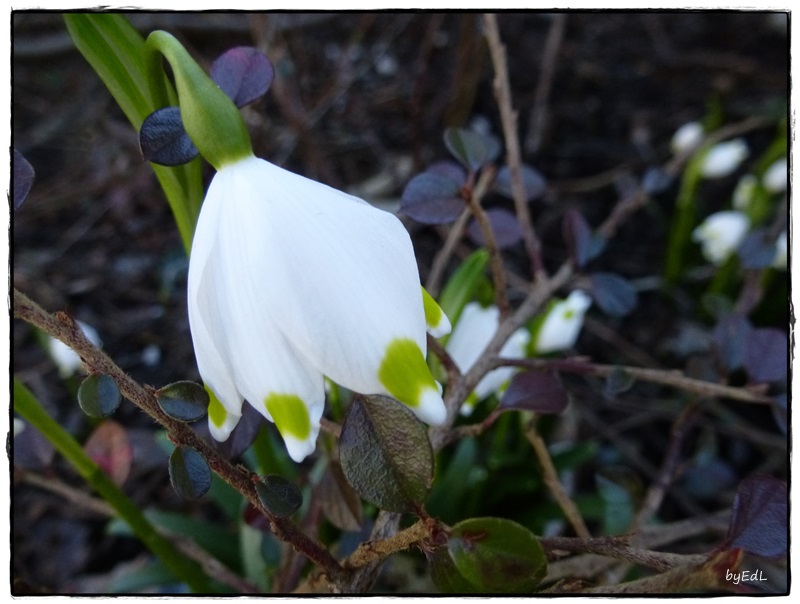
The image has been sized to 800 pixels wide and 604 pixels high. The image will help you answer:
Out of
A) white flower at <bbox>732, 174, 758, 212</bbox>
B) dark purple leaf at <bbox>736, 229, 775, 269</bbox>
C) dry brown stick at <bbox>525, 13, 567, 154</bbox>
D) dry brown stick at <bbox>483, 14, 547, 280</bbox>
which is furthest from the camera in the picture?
dry brown stick at <bbox>525, 13, 567, 154</bbox>

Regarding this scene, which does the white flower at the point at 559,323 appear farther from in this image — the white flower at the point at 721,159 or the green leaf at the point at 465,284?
the white flower at the point at 721,159

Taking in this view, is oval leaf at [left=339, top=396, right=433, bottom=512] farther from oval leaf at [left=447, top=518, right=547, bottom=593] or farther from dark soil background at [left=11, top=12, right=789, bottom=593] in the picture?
dark soil background at [left=11, top=12, right=789, bottom=593]

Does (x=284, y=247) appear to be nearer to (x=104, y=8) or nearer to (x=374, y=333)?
(x=374, y=333)

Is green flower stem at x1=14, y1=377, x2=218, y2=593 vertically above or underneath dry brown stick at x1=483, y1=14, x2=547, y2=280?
underneath

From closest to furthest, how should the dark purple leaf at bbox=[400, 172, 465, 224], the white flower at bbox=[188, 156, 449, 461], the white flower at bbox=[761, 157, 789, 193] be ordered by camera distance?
the white flower at bbox=[188, 156, 449, 461]
the dark purple leaf at bbox=[400, 172, 465, 224]
the white flower at bbox=[761, 157, 789, 193]

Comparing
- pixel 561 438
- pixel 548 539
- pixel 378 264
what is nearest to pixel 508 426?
pixel 561 438

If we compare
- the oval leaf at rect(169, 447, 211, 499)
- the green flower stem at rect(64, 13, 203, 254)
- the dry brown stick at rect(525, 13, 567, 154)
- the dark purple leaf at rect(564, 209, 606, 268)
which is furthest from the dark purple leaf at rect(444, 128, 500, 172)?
the dry brown stick at rect(525, 13, 567, 154)

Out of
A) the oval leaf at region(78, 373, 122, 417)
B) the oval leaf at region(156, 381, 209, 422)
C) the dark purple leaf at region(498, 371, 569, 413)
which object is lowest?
the dark purple leaf at region(498, 371, 569, 413)
